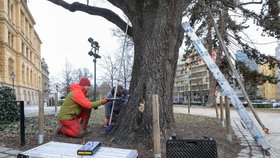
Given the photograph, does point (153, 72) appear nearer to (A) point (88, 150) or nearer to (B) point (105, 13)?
(B) point (105, 13)

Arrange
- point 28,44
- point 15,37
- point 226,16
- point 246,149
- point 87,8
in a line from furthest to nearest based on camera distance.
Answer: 1. point 28,44
2. point 15,37
3. point 226,16
4. point 87,8
5. point 246,149

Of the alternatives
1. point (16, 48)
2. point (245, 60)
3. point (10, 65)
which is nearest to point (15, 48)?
point (16, 48)

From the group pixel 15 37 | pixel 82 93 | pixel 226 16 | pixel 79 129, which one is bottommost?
pixel 79 129

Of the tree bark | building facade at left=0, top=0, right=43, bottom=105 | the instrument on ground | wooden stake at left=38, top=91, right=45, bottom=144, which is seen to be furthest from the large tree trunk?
building facade at left=0, top=0, right=43, bottom=105

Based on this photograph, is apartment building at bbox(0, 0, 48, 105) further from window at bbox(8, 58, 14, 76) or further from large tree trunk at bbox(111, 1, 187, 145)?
large tree trunk at bbox(111, 1, 187, 145)

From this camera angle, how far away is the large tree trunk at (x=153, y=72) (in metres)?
7.06

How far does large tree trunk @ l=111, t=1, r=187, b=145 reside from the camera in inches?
278


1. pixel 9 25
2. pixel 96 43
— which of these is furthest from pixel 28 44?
pixel 96 43

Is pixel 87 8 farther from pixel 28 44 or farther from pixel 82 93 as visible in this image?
pixel 28 44

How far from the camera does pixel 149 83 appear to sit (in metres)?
7.20

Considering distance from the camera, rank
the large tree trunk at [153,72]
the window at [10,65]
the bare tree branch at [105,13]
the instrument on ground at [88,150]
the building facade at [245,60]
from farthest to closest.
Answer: the window at [10,65]
the building facade at [245,60]
the bare tree branch at [105,13]
the large tree trunk at [153,72]
the instrument on ground at [88,150]

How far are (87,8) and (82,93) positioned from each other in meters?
3.20

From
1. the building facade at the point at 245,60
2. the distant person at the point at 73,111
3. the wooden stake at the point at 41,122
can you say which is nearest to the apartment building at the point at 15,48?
the building facade at the point at 245,60

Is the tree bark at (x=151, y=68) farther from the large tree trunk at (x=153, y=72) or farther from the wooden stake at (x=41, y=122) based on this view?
the wooden stake at (x=41, y=122)
